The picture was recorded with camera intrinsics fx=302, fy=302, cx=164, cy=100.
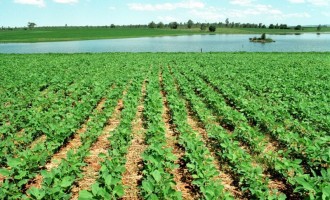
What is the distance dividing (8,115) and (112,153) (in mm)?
6301

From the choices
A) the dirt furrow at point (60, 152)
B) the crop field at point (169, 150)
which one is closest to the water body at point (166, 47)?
the crop field at point (169, 150)

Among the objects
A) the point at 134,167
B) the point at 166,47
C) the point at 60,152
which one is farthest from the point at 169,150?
the point at 166,47

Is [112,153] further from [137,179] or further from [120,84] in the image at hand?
[120,84]

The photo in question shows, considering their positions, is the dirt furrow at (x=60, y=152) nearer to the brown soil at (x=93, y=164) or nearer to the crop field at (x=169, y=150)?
the crop field at (x=169, y=150)

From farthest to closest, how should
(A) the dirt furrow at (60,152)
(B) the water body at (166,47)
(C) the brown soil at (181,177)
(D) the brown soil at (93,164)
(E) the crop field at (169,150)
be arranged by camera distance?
(B) the water body at (166,47)
(A) the dirt furrow at (60,152)
(D) the brown soil at (93,164)
(C) the brown soil at (181,177)
(E) the crop field at (169,150)

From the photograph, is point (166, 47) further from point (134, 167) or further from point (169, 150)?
point (169, 150)

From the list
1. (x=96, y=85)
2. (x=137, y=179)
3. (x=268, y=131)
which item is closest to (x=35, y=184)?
(x=137, y=179)

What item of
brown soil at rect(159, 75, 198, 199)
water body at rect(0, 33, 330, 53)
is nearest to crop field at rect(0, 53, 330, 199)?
brown soil at rect(159, 75, 198, 199)

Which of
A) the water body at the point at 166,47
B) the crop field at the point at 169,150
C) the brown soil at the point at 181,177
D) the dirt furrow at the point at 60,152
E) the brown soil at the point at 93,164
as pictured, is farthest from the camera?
the water body at the point at 166,47

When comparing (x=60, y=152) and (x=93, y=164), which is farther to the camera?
(x=60, y=152)

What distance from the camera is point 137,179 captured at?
6434 millimetres

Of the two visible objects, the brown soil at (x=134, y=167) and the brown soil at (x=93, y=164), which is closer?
the brown soil at (x=134, y=167)

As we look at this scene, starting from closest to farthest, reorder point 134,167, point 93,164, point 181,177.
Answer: point 181,177, point 134,167, point 93,164

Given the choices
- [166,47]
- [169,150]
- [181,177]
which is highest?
[166,47]
